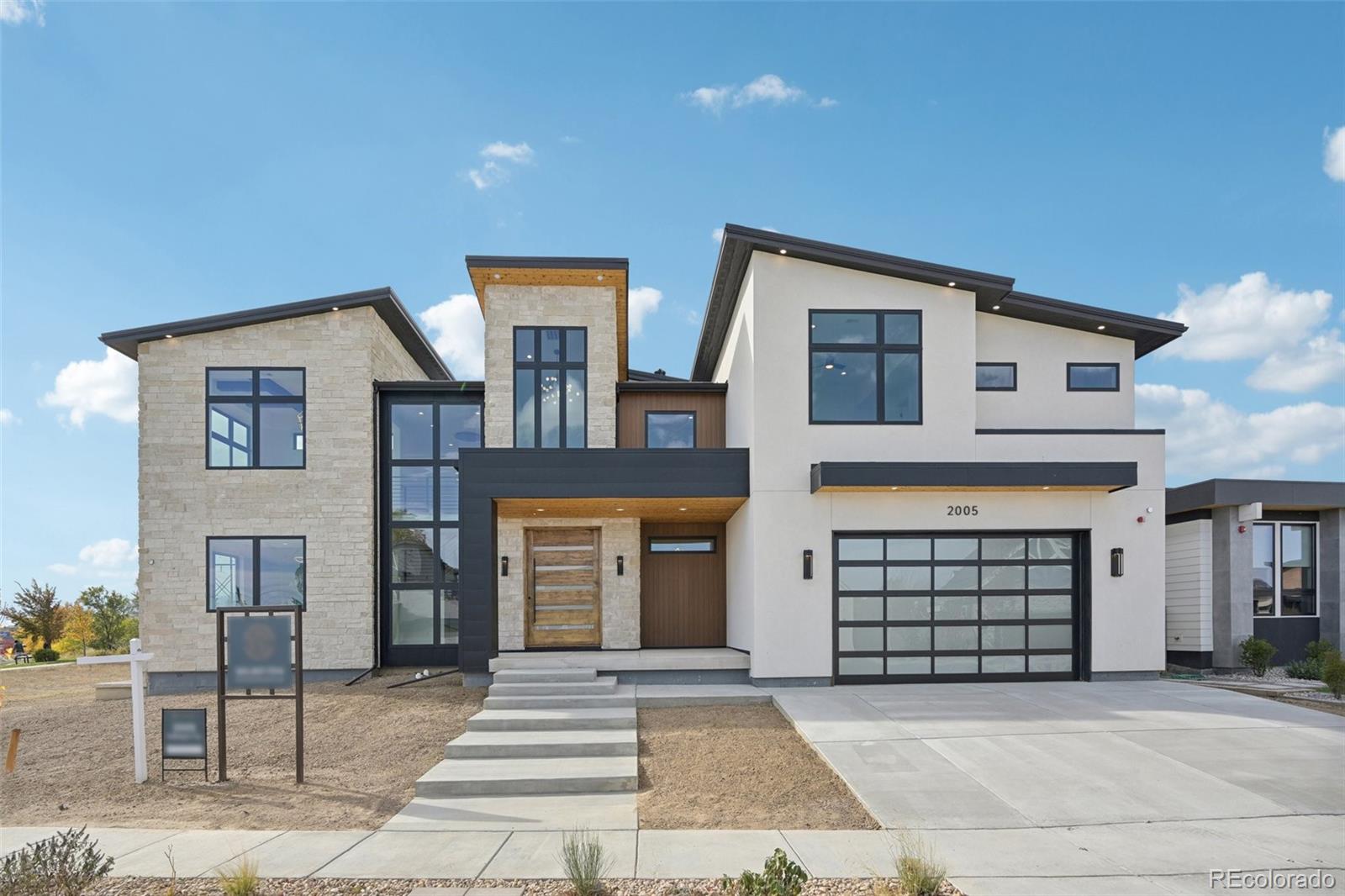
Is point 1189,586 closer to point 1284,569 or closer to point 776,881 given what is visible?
point 1284,569

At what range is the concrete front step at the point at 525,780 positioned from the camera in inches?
251

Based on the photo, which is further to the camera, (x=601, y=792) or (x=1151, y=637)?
(x=1151, y=637)

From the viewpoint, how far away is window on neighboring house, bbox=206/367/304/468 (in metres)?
12.7

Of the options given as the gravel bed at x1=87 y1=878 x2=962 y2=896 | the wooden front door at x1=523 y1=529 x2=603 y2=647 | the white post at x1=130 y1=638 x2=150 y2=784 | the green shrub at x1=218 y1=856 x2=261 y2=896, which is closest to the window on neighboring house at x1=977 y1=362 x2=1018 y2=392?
the wooden front door at x1=523 y1=529 x2=603 y2=647

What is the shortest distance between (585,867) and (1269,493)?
13.7m

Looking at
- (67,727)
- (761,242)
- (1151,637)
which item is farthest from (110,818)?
(1151,637)

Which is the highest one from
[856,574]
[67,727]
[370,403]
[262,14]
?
[262,14]

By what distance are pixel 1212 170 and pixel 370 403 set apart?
15991 millimetres

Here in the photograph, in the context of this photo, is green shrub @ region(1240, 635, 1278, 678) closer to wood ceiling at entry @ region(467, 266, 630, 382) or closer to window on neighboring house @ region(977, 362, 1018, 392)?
window on neighboring house @ region(977, 362, 1018, 392)

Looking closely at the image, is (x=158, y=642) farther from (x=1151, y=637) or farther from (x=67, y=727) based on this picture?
(x=1151, y=637)

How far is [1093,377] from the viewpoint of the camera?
39.6ft

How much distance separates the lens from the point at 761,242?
1025 centimetres

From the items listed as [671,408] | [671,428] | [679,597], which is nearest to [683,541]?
[679,597]

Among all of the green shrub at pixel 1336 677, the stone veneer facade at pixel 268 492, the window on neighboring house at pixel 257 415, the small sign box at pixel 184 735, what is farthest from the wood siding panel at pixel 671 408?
the green shrub at pixel 1336 677
